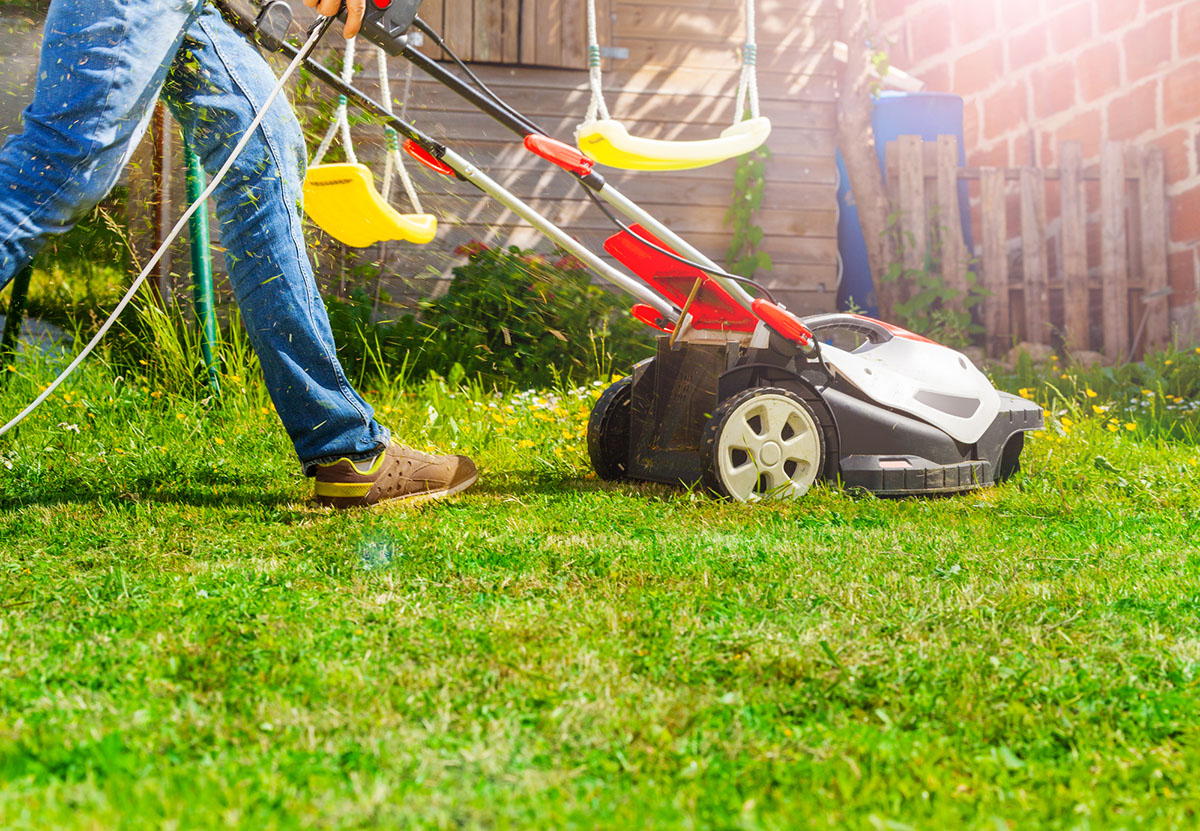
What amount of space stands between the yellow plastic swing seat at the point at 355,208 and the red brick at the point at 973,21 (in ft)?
21.9

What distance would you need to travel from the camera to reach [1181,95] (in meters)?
6.21

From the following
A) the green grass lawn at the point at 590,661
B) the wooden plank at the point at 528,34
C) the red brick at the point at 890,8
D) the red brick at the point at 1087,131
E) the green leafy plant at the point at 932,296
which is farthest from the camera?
the red brick at the point at 890,8

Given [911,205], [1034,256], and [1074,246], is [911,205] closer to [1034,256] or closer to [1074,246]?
[1034,256]

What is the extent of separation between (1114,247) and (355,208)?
5.33m

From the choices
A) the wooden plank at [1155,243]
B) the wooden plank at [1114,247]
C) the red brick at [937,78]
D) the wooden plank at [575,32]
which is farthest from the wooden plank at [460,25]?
the red brick at [937,78]

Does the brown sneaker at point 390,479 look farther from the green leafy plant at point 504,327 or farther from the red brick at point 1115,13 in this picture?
the red brick at point 1115,13

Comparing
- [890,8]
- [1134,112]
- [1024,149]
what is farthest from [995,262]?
[890,8]

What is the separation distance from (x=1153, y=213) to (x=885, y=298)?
1753mm

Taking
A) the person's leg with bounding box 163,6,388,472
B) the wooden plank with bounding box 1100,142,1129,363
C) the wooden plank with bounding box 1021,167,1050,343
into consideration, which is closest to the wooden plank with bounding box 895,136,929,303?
the wooden plank with bounding box 1021,167,1050,343

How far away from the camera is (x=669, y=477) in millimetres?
2773

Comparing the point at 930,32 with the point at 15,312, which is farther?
the point at 930,32

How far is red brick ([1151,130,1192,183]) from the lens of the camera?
6184mm

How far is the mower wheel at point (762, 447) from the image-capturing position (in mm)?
2549

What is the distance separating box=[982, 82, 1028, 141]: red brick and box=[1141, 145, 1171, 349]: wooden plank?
4.29 ft
